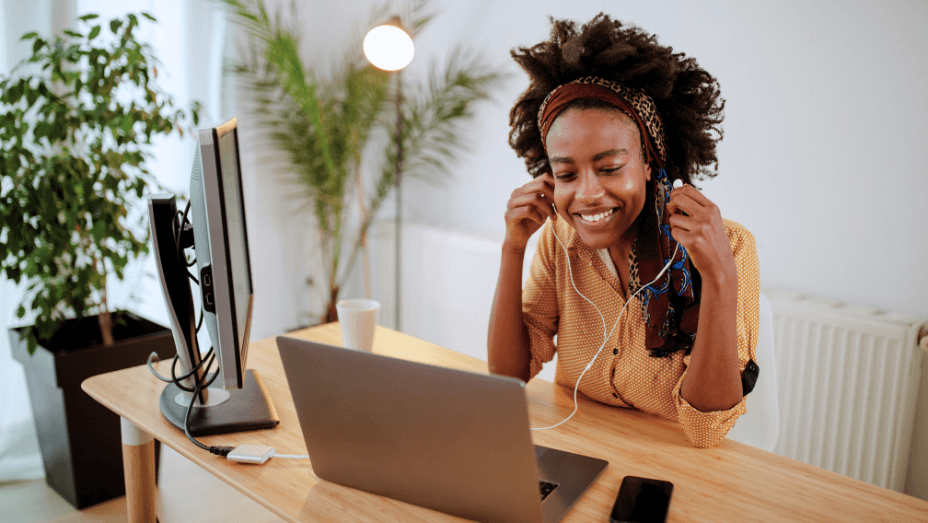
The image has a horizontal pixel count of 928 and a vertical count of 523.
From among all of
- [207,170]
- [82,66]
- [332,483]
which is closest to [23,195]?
[82,66]

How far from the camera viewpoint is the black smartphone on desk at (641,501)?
0.83 metres

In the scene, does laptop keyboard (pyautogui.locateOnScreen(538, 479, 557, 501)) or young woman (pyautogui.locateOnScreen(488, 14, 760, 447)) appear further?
young woman (pyautogui.locateOnScreen(488, 14, 760, 447))

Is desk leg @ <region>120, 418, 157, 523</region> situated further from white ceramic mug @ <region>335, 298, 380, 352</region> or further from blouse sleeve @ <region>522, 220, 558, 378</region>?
blouse sleeve @ <region>522, 220, 558, 378</region>

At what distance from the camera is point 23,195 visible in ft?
5.96

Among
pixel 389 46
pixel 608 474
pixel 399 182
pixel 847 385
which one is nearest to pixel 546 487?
pixel 608 474

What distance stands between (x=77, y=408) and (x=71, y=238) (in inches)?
20.8

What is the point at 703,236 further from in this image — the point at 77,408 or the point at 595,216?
the point at 77,408

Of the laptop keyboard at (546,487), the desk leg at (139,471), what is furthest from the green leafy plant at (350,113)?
the laptop keyboard at (546,487)

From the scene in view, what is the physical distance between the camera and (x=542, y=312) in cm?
146

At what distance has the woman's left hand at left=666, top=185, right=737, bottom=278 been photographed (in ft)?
3.52

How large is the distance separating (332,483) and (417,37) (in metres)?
2.59

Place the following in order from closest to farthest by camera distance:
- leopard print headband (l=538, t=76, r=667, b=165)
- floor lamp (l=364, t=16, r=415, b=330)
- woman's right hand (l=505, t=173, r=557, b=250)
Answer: leopard print headband (l=538, t=76, r=667, b=165) → woman's right hand (l=505, t=173, r=557, b=250) → floor lamp (l=364, t=16, r=415, b=330)

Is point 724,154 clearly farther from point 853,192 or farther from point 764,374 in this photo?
point 764,374

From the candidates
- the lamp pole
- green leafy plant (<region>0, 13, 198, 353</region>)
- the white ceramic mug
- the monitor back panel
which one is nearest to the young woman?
the white ceramic mug
